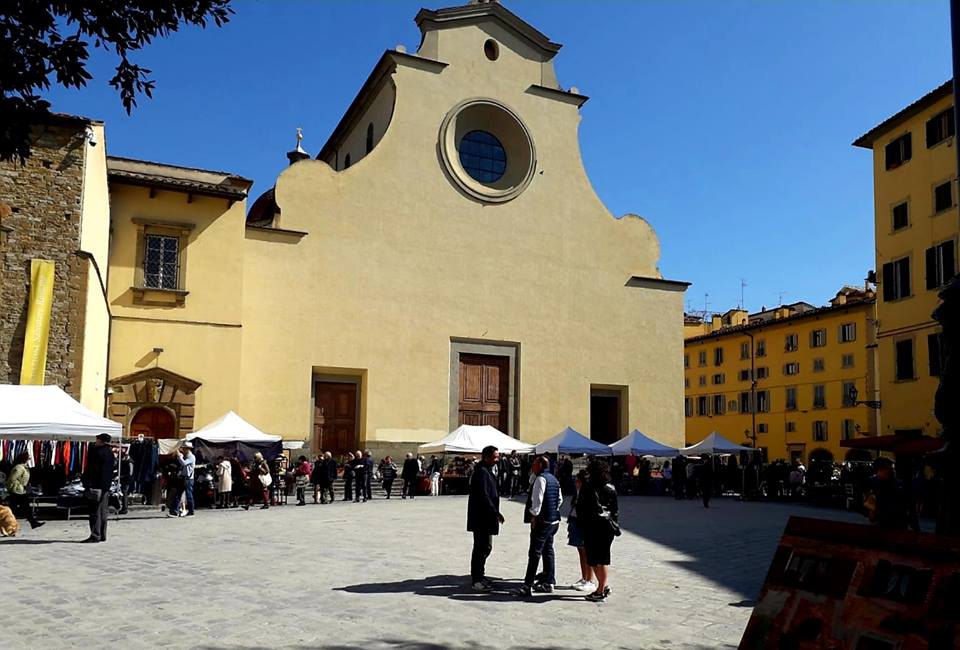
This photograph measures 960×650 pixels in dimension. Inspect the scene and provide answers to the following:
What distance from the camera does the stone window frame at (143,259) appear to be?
961 inches

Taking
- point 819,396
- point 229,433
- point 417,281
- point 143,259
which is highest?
point 417,281

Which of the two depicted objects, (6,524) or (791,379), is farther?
(791,379)

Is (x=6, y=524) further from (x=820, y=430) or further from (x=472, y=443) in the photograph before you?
(x=820, y=430)

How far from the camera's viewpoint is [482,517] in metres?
8.85

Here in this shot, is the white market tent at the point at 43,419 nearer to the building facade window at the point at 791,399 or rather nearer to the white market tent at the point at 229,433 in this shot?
the white market tent at the point at 229,433

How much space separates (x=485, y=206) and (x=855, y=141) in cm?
1325

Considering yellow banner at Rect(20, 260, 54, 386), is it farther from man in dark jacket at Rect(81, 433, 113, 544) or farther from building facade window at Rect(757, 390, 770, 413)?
building facade window at Rect(757, 390, 770, 413)

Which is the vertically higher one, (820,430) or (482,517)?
(820,430)

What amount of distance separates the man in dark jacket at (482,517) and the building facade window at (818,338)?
44.1 metres

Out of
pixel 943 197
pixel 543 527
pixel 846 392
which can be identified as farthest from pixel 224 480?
pixel 846 392

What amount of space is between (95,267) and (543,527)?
1424cm

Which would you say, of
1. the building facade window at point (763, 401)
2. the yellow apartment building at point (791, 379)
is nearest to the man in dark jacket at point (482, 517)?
the yellow apartment building at point (791, 379)

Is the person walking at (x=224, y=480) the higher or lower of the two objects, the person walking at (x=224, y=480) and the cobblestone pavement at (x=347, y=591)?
the higher

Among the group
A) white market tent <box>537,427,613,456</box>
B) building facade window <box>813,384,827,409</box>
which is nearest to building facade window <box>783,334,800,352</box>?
building facade window <box>813,384,827,409</box>
